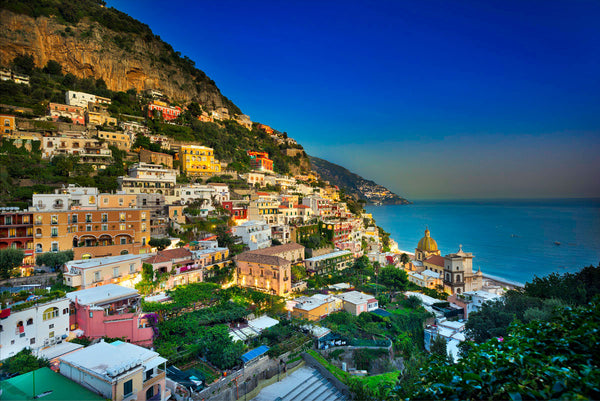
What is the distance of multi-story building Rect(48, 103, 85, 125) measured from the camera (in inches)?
1253

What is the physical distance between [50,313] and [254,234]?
636 inches

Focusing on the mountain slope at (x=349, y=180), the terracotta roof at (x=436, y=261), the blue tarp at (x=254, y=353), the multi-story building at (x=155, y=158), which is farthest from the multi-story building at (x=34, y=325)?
the mountain slope at (x=349, y=180)

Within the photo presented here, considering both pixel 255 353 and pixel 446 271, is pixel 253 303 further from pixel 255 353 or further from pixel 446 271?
pixel 446 271

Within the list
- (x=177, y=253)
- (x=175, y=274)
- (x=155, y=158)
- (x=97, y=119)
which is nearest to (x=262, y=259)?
(x=177, y=253)

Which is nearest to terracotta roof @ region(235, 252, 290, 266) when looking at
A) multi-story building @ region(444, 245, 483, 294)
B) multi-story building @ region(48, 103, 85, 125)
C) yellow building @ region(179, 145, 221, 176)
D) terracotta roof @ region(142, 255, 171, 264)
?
terracotta roof @ region(142, 255, 171, 264)

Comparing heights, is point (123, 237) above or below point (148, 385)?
above

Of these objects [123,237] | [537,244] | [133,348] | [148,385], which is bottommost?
[537,244]

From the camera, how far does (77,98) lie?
35.2 meters

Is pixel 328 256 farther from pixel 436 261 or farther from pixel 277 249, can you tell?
pixel 436 261

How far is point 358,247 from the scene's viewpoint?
120 ft

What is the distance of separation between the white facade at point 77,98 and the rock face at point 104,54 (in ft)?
22.9

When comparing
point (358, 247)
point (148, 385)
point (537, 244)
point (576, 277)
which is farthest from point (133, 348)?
point (537, 244)

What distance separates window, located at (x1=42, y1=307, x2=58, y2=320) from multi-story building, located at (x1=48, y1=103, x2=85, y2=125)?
96.3ft

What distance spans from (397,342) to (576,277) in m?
13.6
